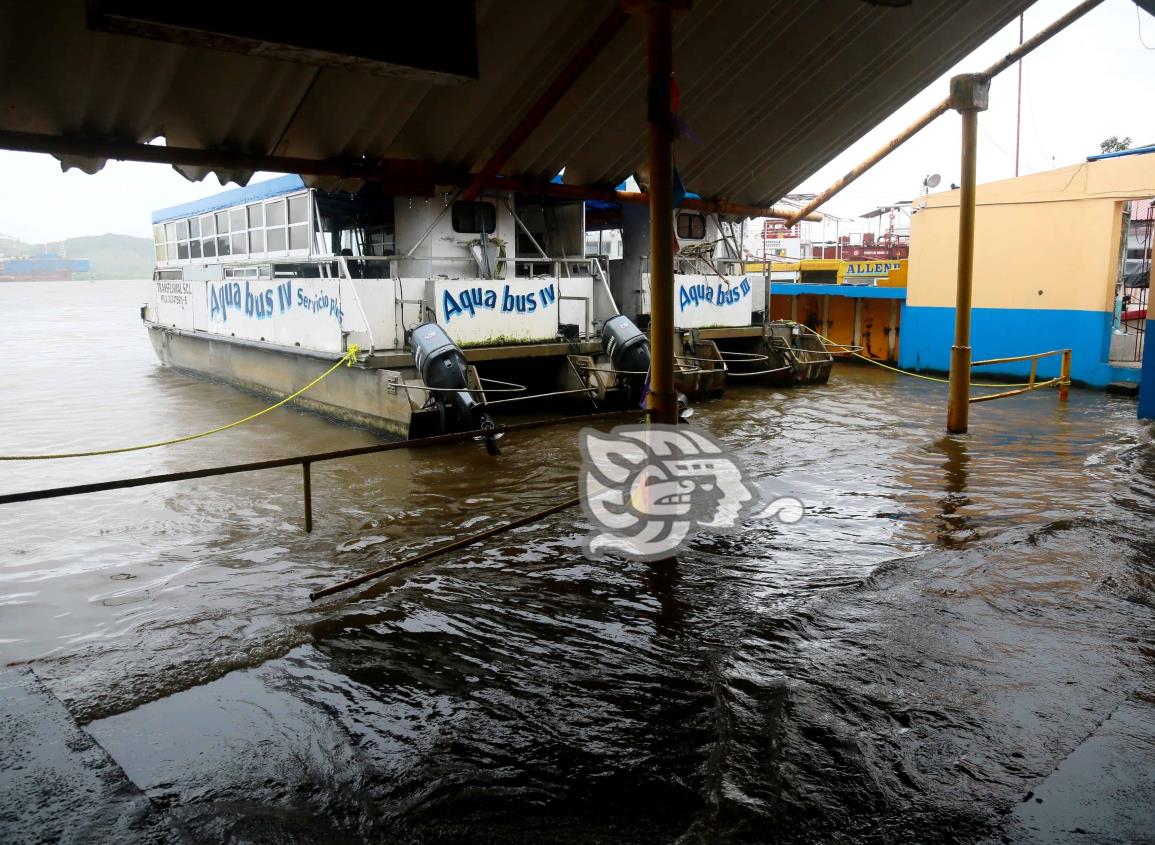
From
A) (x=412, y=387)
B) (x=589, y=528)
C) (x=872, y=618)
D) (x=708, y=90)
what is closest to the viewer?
(x=872, y=618)

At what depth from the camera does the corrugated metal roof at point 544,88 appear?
23.2 ft

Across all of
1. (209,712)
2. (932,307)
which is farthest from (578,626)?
(932,307)

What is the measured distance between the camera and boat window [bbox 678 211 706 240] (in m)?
17.3

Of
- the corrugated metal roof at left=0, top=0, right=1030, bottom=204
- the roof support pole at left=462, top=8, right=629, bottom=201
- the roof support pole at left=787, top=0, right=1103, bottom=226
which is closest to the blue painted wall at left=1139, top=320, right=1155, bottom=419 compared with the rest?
the roof support pole at left=787, top=0, right=1103, bottom=226

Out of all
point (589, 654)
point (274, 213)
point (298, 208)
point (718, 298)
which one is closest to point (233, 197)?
point (274, 213)

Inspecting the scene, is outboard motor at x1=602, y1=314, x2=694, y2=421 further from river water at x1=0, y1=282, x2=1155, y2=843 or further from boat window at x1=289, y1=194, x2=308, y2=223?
boat window at x1=289, y1=194, x2=308, y2=223

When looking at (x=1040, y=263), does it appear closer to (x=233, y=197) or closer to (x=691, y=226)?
(x=691, y=226)

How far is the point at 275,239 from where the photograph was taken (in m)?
15.0

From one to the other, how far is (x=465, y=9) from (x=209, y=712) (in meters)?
5.26

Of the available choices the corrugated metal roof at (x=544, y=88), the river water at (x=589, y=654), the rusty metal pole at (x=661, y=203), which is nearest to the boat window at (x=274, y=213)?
the corrugated metal roof at (x=544, y=88)

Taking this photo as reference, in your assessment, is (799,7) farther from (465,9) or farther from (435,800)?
(435,800)

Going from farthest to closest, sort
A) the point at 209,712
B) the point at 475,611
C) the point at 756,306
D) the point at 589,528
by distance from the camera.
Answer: the point at 756,306
the point at 589,528
the point at 475,611
the point at 209,712

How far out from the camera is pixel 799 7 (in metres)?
10.8

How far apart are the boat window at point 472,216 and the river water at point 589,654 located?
5873 millimetres
